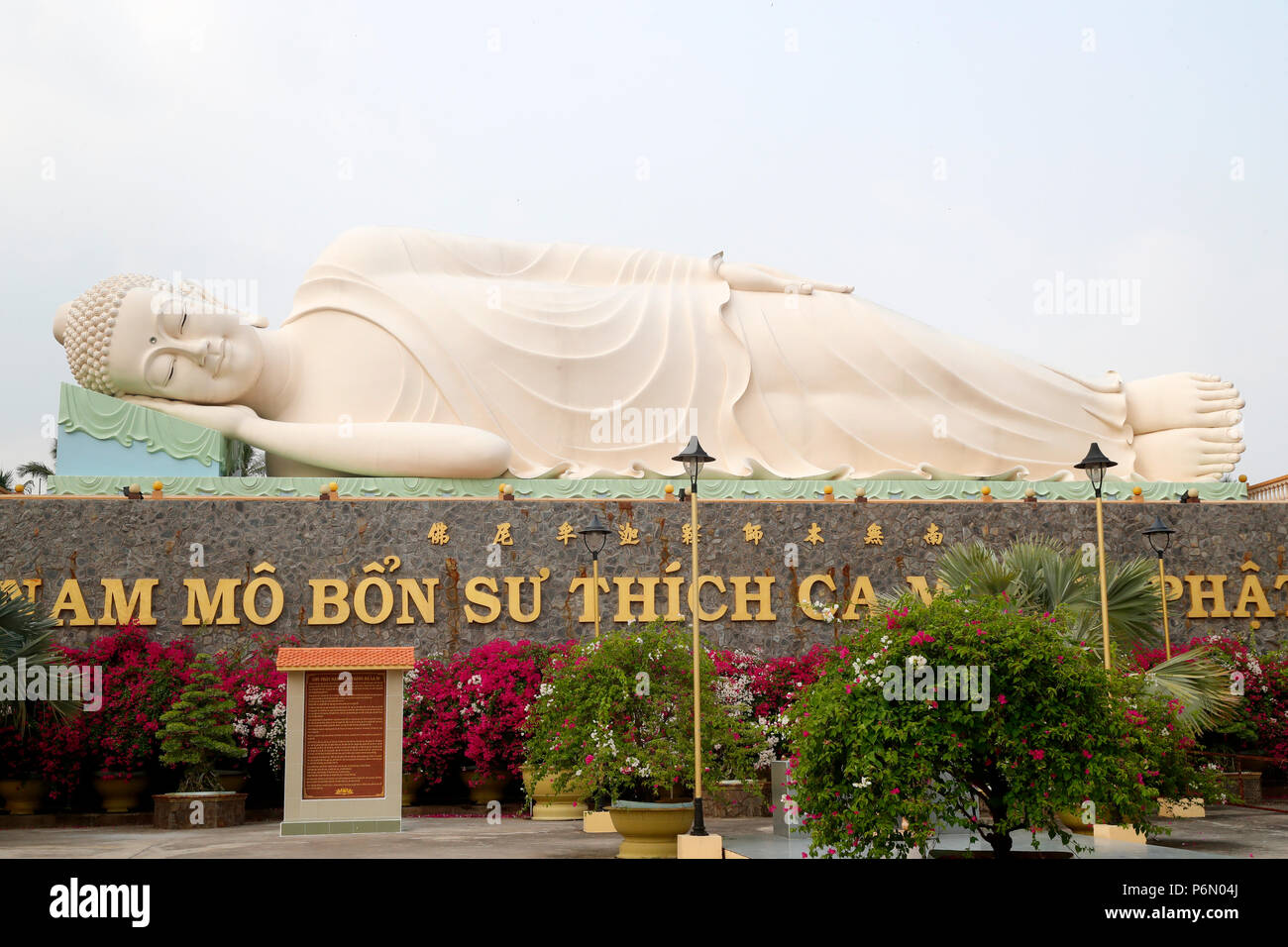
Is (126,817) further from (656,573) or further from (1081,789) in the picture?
(1081,789)

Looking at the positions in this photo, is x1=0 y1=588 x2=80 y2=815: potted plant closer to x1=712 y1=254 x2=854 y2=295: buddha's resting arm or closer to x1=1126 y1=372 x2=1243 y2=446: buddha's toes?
x1=712 y1=254 x2=854 y2=295: buddha's resting arm

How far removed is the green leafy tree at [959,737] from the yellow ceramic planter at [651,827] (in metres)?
1.81

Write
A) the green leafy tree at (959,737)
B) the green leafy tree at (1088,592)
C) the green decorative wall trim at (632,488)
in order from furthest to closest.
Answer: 1. the green decorative wall trim at (632,488)
2. the green leafy tree at (1088,592)
3. the green leafy tree at (959,737)

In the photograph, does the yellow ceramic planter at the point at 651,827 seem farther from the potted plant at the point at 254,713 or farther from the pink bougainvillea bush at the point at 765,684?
the potted plant at the point at 254,713

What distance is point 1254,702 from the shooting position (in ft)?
39.9

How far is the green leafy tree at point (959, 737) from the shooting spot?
254 inches

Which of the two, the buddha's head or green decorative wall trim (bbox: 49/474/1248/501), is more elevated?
the buddha's head

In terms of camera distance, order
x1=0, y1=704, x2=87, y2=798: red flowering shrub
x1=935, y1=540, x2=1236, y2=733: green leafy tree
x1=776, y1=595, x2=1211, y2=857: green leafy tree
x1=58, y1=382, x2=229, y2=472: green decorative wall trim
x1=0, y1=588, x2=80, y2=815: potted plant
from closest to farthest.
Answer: x1=776, y1=595, x2=1211, y2=857: green leafy tree, x1=0, y1=588, x2=80, y2=815: potted plant, x1=935, y1=540, x2=1236, y2=733: green leafy tree, x1=0, y1=704, x2=87, y2=798: red flowering shrub, x1=58, y1=382, x2=229, y2=472: green decorative wall trim

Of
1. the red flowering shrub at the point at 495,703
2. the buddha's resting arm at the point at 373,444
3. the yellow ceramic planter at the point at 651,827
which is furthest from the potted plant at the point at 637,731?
the buddha's resting arm at the point at 373,444

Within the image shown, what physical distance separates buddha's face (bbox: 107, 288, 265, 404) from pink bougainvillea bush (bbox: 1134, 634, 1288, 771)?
30.5ft

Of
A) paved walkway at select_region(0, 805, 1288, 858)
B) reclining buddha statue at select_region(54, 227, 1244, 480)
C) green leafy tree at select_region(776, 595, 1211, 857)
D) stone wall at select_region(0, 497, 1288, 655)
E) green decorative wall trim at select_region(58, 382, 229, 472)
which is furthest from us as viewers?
reclining buddha statue at select_region(54, 227, 1244, 480)

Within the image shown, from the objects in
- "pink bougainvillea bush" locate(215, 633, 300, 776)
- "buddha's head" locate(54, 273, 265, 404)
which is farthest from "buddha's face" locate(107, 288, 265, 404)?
"pink bougainvillea bush" locate(215, 633, 300, 776)

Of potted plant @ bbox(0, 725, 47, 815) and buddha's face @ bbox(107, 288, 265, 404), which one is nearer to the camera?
potted plant @ bbox(0, 725, 47, 815)

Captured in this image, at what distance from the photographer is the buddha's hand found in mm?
13242
